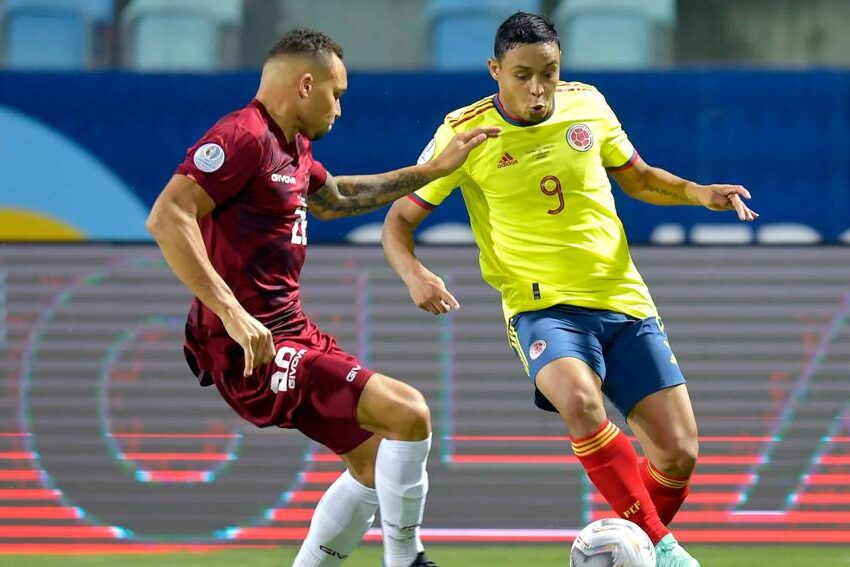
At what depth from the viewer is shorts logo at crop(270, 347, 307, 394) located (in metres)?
5.18

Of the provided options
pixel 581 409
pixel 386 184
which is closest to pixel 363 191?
pixel 386 184

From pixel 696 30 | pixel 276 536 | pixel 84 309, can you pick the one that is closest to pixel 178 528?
pixel 276 536

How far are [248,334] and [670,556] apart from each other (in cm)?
177

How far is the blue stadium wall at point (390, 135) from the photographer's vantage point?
321 inches

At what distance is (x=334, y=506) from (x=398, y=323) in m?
3.15

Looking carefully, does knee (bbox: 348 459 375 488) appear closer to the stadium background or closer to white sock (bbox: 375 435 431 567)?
white sock (bbox: 375 435 431 567)

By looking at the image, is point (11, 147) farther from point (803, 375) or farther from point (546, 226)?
point (803, 375)

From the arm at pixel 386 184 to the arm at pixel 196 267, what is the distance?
77cm

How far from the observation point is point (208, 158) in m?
5.07

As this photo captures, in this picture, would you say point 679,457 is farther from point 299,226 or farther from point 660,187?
point 299,226

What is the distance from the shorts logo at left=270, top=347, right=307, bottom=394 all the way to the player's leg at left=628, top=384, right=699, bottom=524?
4.82ft

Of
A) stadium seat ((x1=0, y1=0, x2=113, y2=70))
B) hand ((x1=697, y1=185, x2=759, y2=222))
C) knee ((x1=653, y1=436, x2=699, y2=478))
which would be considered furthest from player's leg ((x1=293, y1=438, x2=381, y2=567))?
stadium seat ((x1=0, y1=0, x2=113, y2=70))

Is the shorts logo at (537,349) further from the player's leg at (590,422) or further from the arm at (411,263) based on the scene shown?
the arm at (411,263)

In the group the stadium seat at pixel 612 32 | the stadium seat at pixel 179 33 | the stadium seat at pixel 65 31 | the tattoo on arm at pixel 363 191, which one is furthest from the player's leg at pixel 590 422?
the stadium seat at pixel 65 31
